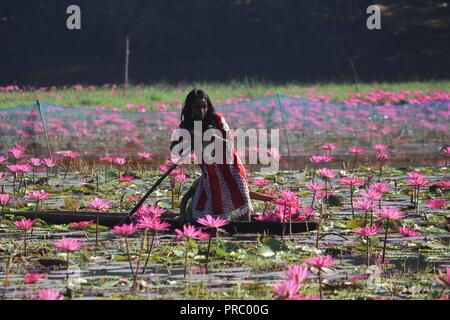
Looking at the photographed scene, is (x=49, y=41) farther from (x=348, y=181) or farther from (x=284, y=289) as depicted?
(x=284, y=289)

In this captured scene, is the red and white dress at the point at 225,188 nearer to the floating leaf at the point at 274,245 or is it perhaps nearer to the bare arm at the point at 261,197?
the bare arm at the point at 261,197

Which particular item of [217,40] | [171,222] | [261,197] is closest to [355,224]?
[261,197]

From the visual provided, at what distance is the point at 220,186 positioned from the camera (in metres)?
7.23

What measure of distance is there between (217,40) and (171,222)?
33.3 meters

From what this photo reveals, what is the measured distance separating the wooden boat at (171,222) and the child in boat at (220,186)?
0.74ft

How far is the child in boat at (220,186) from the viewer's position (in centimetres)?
716

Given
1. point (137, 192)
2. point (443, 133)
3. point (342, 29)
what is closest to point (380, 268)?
point (137, 192)

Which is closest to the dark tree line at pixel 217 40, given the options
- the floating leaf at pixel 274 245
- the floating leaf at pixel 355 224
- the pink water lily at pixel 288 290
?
the floating leaf at pixel 355 224

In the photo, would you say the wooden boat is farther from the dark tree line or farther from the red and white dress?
the dark tree line

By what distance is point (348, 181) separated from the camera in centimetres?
677

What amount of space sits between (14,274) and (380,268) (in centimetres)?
187

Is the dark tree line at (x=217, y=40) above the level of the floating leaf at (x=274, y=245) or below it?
above

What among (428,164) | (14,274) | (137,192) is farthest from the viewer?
(428,164)

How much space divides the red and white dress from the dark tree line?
1059 inches
